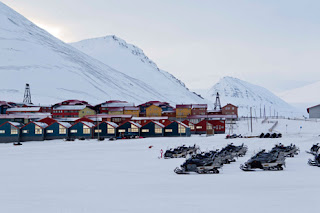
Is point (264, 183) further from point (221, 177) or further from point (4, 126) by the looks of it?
point (4, 126)

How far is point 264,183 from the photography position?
2448 centimetres

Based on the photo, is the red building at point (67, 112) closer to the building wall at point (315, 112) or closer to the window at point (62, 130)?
the window at point (62, 130)

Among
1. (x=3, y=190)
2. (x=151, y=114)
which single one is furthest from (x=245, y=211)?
(x=151, y=114)

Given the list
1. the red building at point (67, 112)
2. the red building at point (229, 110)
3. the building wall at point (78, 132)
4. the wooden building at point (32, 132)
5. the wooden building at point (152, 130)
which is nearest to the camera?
the wooden building at point (32, 132)

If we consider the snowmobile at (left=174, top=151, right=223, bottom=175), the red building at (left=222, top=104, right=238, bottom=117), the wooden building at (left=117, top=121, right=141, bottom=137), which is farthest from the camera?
the red building at (left=222, top=104, right=238, bottom=117)

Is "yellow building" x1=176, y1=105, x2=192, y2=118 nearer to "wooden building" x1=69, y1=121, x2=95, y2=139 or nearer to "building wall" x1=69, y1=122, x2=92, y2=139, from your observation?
"wooden building" x1=69, y1=121, x2=95, y2=139

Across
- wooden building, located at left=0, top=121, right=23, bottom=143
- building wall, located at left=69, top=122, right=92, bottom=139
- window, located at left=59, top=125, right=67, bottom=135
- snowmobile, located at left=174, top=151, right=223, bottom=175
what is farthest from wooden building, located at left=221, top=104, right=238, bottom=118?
snowmobile, located at left=174, top=151, right=223, bottom=175

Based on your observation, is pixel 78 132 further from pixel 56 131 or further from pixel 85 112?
pixel 85 112

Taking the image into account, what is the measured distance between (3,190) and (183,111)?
12314cm

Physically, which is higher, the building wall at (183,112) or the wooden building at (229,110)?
the wooden building at (229,110)

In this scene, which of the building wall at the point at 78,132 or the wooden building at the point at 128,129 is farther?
the wooden building at the point at 128,129

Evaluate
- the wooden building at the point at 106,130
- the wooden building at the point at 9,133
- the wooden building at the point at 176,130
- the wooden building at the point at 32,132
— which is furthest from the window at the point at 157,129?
the wooden building at the point at 9,133

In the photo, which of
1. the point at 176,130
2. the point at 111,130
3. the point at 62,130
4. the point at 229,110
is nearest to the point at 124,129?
the point at 111,130

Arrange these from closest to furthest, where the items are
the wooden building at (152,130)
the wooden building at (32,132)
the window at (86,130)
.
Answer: the wooden building at (32,132), the wooden building at (152,130), the window at (86,130)
